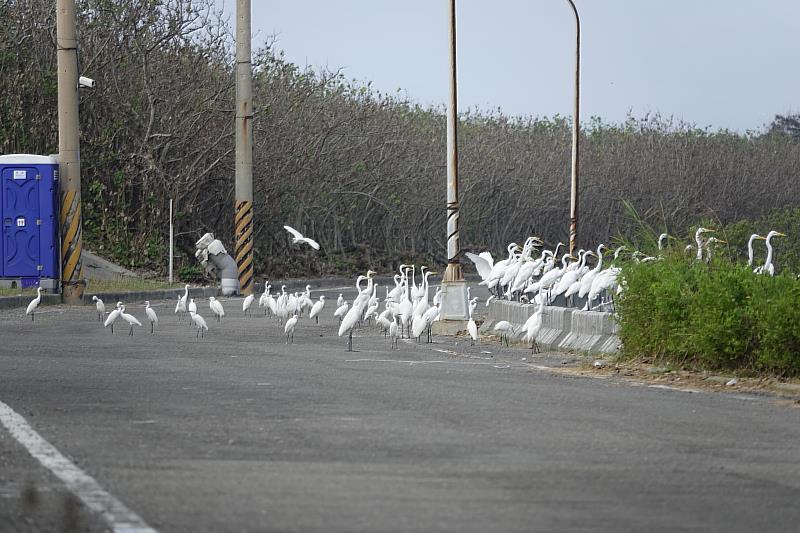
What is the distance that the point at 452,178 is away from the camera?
76.6 feet

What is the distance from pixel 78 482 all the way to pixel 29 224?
2346cm

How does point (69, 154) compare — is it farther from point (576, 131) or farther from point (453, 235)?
point (576, 131)

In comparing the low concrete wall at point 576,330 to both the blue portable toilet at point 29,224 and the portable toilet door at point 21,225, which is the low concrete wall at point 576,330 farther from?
the portable toilet door at point 21,225

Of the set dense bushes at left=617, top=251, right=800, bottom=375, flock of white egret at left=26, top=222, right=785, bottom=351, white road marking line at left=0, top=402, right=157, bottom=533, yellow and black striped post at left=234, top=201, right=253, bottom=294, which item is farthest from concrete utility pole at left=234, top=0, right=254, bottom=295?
white road marking line at left=0, top=402, right=157, bottom=533

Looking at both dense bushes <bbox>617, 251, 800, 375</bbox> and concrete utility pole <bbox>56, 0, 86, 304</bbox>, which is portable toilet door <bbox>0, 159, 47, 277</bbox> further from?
dense bushes <bbox>617, 251, 800, 375</bbox>

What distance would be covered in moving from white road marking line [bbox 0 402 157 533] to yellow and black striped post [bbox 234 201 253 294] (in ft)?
80.5

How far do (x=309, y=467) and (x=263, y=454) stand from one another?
20.2 inches

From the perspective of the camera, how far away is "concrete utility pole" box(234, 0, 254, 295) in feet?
112

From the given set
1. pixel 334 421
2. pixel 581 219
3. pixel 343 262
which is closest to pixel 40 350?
pixel 334 421

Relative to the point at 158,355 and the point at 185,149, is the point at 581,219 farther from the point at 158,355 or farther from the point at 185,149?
the point at 158,355

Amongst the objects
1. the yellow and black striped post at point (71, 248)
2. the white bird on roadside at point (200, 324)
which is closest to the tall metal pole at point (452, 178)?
the white bird on roadside at point (200, 324)

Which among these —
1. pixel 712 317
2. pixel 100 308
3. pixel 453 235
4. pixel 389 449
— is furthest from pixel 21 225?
pixel 389 449

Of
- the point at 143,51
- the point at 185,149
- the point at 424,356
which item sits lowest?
the point at 424,356

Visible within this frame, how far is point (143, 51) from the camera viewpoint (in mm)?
40000
